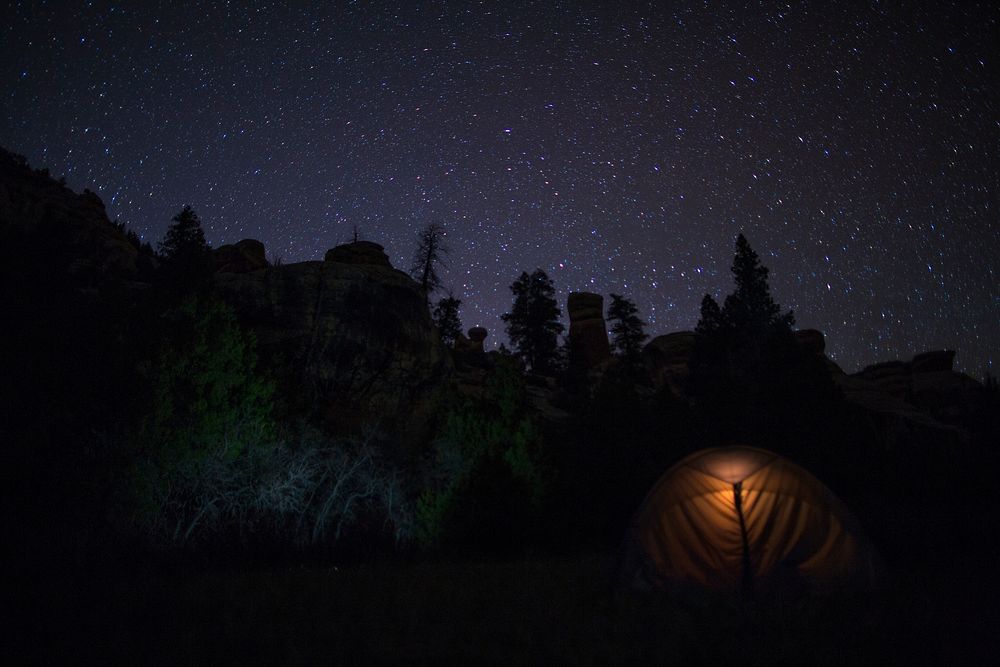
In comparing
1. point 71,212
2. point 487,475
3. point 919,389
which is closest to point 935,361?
point 919,389

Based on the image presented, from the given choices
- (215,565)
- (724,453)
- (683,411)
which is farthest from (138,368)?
(683,411)

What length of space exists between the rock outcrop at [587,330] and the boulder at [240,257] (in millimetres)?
30005

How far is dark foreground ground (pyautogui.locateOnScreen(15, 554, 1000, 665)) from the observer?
198 inches

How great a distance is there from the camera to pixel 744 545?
24.7ft

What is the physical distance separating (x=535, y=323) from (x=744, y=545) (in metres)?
45.7

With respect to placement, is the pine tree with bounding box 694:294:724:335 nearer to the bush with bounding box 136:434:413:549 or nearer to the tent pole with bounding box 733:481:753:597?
the bush with bounding box 136:434:413:549

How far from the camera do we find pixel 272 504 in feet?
55.2

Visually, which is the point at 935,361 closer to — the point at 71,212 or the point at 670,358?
the point at 670,358

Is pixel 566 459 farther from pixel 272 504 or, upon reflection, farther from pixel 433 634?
pixel 433 634

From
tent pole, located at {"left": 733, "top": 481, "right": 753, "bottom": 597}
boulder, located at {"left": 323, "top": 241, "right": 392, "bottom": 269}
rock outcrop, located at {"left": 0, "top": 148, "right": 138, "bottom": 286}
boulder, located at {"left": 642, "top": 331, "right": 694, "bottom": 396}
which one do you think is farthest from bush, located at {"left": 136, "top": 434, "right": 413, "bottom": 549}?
boulder, located at {"left": 642, "top": 331, "right": 694, "bottom": 396}

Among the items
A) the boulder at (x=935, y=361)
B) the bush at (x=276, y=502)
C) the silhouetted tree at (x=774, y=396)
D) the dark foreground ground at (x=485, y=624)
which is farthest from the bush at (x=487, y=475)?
the boulder at (x=935, y=361)

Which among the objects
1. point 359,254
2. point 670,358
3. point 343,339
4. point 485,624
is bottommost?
point 485,624

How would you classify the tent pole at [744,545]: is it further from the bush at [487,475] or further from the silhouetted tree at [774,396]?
the silhouetted tree at [774,396]

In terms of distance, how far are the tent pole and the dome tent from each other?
13 millimetres
